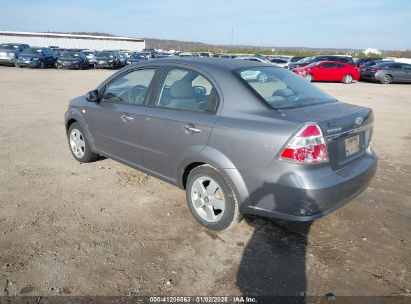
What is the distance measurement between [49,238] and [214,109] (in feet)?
6.76

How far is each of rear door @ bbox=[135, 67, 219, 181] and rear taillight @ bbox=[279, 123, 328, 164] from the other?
82cm

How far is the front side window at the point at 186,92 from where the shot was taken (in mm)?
3734

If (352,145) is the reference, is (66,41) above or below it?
above

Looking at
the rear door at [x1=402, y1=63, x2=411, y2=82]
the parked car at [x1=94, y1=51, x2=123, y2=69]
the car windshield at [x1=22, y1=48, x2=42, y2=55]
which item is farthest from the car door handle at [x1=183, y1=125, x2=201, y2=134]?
the parked car at [x1=94, y1=51, x2=123, y2=69]

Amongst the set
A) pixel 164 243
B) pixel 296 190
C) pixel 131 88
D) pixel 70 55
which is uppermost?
pixel 70 55

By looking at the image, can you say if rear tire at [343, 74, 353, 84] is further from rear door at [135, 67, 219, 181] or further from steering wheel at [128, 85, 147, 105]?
rear door at [135, 67, 219, 181]

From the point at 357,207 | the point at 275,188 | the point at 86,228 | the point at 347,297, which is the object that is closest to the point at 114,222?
the point at 86,228

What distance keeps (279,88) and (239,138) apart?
36.2 inches

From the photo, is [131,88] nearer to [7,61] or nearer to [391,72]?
[391,72]

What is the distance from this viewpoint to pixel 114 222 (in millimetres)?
3965

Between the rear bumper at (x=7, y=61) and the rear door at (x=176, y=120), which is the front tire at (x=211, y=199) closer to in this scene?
the rear door at (x=176, y=120)

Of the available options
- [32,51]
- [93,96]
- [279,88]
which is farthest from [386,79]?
[32,51]

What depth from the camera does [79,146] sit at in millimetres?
5762

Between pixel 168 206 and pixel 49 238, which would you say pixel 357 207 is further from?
pixel 49 238
